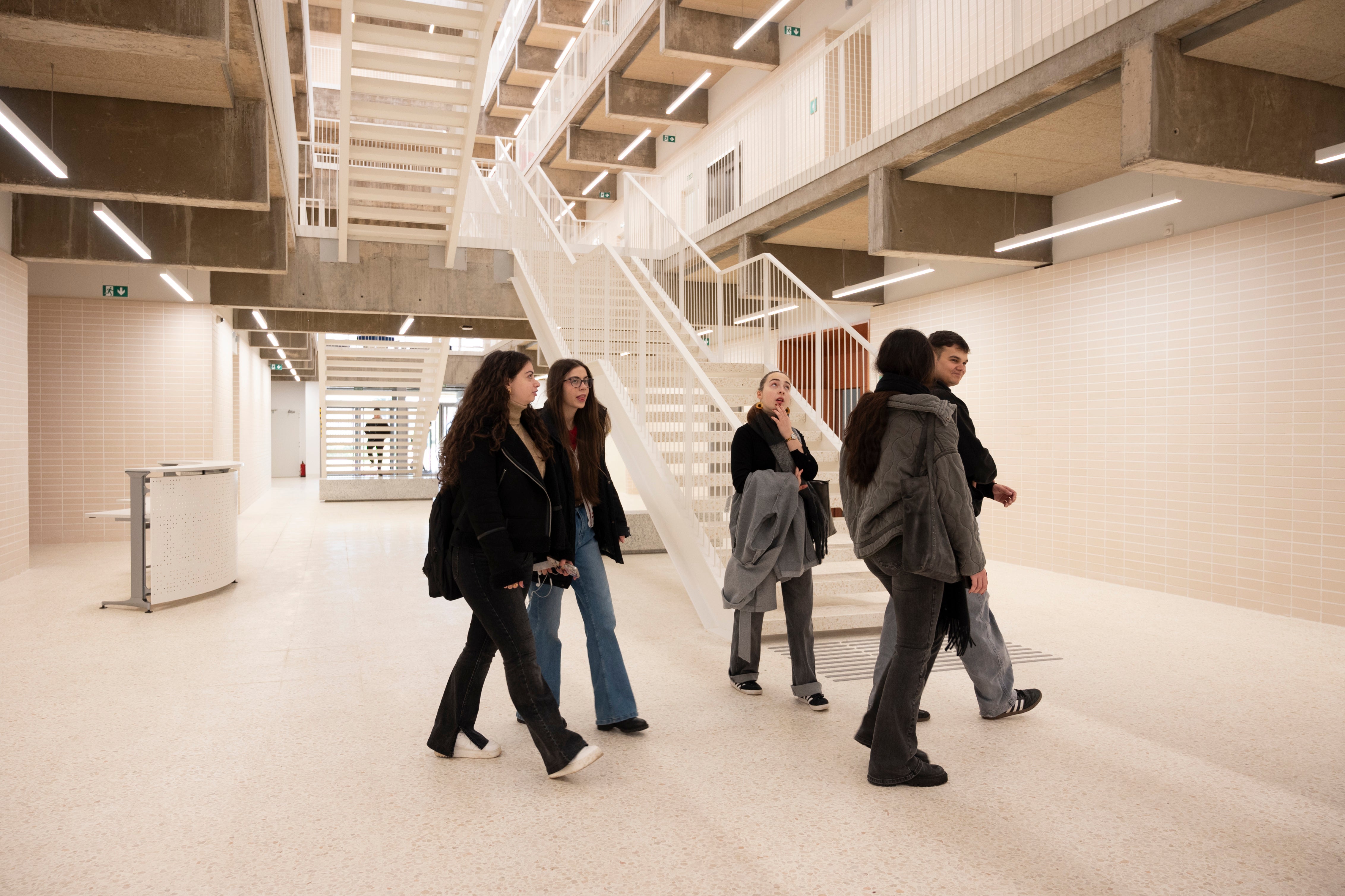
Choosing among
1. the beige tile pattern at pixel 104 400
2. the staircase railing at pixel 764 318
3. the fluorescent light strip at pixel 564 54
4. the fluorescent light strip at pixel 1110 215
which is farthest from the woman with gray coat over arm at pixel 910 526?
the fluorescent light strip at pixel 564 54

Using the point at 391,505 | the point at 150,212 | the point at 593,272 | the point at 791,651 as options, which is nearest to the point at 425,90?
the point at 593,272

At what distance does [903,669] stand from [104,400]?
11.0 m

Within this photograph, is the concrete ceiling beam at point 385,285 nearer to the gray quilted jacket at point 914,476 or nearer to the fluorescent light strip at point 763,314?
the fluorescent light strip at point 763,314

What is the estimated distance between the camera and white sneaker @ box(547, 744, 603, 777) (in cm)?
302

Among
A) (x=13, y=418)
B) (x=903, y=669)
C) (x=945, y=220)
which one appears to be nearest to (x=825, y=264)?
(x=945, y=220)

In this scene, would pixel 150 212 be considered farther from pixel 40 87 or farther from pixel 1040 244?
pixel 1040 244

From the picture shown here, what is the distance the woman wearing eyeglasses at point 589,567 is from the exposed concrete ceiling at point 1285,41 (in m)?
3.86

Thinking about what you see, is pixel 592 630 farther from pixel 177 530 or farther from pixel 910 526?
pixel 177 530

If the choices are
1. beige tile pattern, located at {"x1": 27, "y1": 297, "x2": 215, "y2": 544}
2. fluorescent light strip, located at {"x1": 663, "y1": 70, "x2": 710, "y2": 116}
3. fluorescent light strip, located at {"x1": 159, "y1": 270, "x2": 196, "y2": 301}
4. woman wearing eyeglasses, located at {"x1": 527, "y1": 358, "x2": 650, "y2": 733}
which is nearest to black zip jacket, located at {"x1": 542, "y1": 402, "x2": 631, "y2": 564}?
woman wearing eyeglasses, located at {"x1": 527, "y1": 358, "x2": 650, "y2": 733}

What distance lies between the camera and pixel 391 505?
16562 mm

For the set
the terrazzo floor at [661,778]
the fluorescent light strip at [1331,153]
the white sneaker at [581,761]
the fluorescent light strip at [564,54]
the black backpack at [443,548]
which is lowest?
the terrazzo floor at [661,778]

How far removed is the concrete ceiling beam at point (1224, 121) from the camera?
464 cm

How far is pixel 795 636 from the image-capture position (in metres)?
4.00

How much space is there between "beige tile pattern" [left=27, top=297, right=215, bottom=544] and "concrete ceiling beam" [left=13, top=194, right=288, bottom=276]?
2.41 metres
